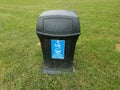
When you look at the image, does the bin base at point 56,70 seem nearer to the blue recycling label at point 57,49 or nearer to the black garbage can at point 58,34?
the black garbage can at point 58,34

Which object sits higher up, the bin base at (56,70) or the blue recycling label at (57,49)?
the blue recycling label at (57,49)

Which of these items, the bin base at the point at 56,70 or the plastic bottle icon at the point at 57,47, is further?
the bin base at the point at 56,70

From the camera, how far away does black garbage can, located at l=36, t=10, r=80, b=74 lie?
3.24m

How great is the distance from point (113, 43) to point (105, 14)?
11.8ft

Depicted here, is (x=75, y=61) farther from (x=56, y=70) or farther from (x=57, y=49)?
(x=57, y=49)

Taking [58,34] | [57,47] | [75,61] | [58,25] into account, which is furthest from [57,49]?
[75,61]

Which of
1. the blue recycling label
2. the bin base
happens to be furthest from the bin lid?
the bin base

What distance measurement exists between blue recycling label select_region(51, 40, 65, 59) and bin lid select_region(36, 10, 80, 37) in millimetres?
181

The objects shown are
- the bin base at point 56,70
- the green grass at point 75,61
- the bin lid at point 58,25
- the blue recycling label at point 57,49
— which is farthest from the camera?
the bin base at point 56,70

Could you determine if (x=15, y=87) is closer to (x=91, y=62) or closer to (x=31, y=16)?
(x=91, y=62)

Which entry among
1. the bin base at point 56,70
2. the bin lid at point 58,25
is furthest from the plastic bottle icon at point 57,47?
the bin base at point 56,70

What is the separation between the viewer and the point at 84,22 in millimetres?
7195

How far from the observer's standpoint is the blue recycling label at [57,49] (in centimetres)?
340

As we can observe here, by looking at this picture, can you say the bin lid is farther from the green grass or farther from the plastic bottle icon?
the green grass
